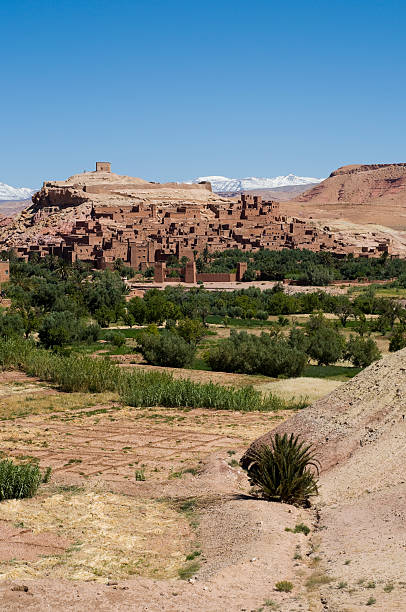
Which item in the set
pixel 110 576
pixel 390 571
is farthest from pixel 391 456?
pixel 110 576

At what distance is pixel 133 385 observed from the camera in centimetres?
1978

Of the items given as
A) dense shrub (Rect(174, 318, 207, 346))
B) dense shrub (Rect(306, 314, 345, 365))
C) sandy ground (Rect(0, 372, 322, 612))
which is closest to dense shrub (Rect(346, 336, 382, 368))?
dense shrub (Rect(306, 314, 345, 365))

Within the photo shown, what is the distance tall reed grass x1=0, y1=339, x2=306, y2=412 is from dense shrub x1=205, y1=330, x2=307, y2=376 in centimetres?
452

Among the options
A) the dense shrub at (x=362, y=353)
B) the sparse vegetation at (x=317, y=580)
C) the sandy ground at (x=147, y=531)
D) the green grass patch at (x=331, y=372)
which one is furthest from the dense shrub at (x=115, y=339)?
the sparse vegetation at (x=317, y=580)

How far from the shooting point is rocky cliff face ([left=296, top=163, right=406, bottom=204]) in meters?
156

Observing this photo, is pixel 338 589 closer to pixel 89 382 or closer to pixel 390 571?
pixel 390 571

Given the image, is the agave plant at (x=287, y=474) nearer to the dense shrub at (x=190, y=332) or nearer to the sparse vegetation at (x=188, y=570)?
the sparse vegetation at (x=188, y=570)

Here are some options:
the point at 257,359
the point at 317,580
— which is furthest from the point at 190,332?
the point at 317,580

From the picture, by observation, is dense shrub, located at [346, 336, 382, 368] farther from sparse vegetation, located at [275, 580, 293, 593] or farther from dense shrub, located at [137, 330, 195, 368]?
sparse vegetation, located at [275, 580, 293, 593]

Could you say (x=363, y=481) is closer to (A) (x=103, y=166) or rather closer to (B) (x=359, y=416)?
(B) (x=359, y=416)

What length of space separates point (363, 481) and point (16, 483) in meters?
3.99

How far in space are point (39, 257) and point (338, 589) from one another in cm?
6288

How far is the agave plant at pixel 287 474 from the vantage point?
29.2 feet

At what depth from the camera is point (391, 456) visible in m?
9.01
